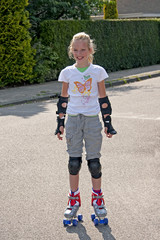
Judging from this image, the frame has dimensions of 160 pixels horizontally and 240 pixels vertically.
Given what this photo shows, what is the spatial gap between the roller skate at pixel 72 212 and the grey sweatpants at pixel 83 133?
41 cm

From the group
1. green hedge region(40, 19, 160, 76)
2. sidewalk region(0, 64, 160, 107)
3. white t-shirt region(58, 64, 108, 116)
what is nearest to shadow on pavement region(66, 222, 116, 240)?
white t-shirt region(58, 64, 108, 116)

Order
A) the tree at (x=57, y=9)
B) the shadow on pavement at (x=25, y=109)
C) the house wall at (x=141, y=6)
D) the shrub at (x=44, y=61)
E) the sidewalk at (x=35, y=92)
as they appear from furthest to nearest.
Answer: the house wall at (x=141, y=6) → the tree at (x=57, y=9) → the shrub at (x=44, y=61) → the sidewalk at (x=35, y=92) → the shadow on pavement at (x=25, y=109)

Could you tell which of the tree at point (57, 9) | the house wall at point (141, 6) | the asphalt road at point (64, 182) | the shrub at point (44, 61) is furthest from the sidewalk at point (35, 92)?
the house wall at point (141, 6)

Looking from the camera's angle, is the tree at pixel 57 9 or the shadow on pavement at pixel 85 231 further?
the tree at pixel 57 9

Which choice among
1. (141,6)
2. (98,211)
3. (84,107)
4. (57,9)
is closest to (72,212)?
(98,211)

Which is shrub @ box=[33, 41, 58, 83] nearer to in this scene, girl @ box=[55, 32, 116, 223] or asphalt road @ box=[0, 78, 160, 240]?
asphalt road @ box=[0, 78, 160, 240]

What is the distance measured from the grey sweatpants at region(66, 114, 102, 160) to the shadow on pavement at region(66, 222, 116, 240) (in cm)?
61

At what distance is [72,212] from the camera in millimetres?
3953

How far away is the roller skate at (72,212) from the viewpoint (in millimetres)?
3904

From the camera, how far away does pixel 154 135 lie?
747 centimetres

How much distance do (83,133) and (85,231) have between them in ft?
2.74

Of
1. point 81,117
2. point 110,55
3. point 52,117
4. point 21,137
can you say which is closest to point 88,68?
point 81,117

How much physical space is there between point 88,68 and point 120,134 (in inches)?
149

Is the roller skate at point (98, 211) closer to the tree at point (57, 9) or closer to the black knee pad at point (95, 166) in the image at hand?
the black knee pad at point (95, 166)
